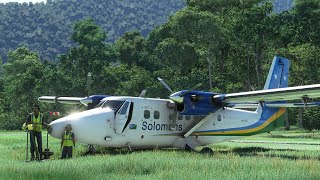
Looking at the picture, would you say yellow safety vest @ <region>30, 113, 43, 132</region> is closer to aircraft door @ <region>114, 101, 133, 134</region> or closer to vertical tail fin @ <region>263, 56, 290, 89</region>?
aircraft door @ <region>114, 101, 133, 134</region>

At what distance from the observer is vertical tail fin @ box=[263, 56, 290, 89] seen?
79.7 feet

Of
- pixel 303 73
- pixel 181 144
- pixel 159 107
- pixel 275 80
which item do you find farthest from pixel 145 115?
pixel 303 73

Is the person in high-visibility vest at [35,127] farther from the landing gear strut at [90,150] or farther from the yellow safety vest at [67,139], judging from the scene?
the landing gear strut at [90,150]

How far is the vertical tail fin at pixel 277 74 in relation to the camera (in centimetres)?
2428

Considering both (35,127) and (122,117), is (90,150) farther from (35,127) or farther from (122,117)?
(35,127)

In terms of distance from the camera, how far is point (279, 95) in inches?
730

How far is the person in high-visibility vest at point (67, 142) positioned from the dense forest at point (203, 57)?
36.9 metres

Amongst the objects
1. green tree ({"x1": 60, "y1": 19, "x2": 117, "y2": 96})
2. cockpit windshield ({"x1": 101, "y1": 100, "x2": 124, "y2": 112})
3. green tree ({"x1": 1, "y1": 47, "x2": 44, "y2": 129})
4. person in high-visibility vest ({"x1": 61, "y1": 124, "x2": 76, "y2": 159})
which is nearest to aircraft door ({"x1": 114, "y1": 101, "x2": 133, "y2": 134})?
cockpit windshield ({"x1": 101, "y1": 100, "x2": 124, "y2": 112})

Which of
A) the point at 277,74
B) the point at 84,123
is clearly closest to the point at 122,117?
the point at 84,123

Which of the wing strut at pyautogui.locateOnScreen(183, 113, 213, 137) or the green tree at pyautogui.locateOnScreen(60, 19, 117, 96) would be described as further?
the green tree at pyautogui.locateOnScreen(60, 19, 117, 96)

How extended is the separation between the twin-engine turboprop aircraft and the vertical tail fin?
141cm

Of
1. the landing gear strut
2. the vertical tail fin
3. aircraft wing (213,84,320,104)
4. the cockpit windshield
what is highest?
the vertical tail fin

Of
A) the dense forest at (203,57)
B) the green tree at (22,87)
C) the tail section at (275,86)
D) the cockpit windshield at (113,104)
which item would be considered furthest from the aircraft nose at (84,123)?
the green tree at (22,87)

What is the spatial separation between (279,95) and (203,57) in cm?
4054
